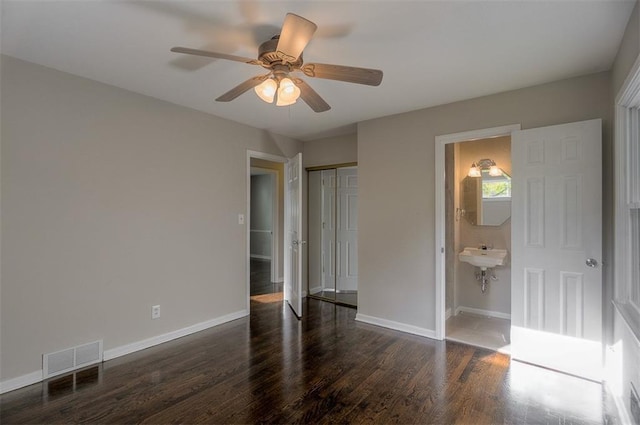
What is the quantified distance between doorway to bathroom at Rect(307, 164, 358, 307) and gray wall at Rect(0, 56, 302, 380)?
4.65 ft

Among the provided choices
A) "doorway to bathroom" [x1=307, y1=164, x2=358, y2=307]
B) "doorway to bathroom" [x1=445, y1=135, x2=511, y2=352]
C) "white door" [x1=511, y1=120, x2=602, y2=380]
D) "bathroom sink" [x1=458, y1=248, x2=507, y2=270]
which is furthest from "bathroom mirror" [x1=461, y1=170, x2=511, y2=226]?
"doorway to bathroom" [x1=307, y1=164, x2=358, y2=307]

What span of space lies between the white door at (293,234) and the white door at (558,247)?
90.3 inches

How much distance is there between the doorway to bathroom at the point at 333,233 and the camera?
187 inches

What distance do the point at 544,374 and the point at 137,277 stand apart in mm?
3604

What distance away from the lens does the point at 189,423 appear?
1914 mm

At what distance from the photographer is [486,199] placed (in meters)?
3.99

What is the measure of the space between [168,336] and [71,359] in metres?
0.80

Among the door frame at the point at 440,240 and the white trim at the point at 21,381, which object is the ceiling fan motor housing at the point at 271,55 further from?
the white trim at the point at 21,381

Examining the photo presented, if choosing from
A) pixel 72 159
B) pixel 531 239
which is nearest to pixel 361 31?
pixel 531 239

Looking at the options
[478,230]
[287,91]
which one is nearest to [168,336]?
[287,91]

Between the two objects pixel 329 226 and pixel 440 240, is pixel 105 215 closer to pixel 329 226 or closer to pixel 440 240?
pixel 329 226

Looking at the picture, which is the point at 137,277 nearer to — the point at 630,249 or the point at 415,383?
the point at 415,383

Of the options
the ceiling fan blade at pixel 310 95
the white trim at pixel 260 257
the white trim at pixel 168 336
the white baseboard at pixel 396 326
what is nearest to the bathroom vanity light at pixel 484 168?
the white baseboard at pixel 396 326

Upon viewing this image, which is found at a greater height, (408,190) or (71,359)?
(408,190)
